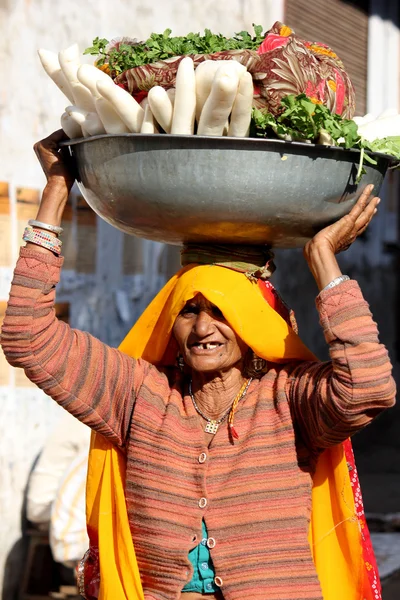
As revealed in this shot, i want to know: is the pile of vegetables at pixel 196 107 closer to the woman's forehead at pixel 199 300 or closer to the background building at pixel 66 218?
the woman's forehead at pixel 199 300

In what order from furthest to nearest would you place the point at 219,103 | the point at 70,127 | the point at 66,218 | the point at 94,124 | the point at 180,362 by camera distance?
the point at 66,218 → the point at 180,362 → the point at 70,127 → the point at 94,124 → the point at 219,103

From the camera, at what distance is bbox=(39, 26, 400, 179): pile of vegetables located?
2.27 m

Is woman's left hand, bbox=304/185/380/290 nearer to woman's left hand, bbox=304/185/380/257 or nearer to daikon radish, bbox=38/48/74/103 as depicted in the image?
woman's left hand, bbox=304/185/380/257

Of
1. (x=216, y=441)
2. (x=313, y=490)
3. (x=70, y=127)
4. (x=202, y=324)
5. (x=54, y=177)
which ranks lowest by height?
(x=313, y=490)

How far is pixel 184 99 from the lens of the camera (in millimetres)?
2283

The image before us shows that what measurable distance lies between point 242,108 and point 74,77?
506mm

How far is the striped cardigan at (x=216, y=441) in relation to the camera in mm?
2555

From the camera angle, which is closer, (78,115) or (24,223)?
(78,115)

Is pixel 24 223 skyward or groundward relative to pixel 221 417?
skyward

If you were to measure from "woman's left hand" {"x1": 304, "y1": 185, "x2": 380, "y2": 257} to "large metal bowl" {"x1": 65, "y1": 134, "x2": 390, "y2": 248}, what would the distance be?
0.02 m

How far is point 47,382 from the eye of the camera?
2650mm

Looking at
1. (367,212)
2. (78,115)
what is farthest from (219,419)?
(78,115)

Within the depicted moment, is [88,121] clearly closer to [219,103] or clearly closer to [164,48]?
[164,48]

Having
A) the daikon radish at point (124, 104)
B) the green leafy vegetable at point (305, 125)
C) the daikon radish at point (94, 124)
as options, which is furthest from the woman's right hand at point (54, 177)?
the green leafy vegetable at point (305, 125)
